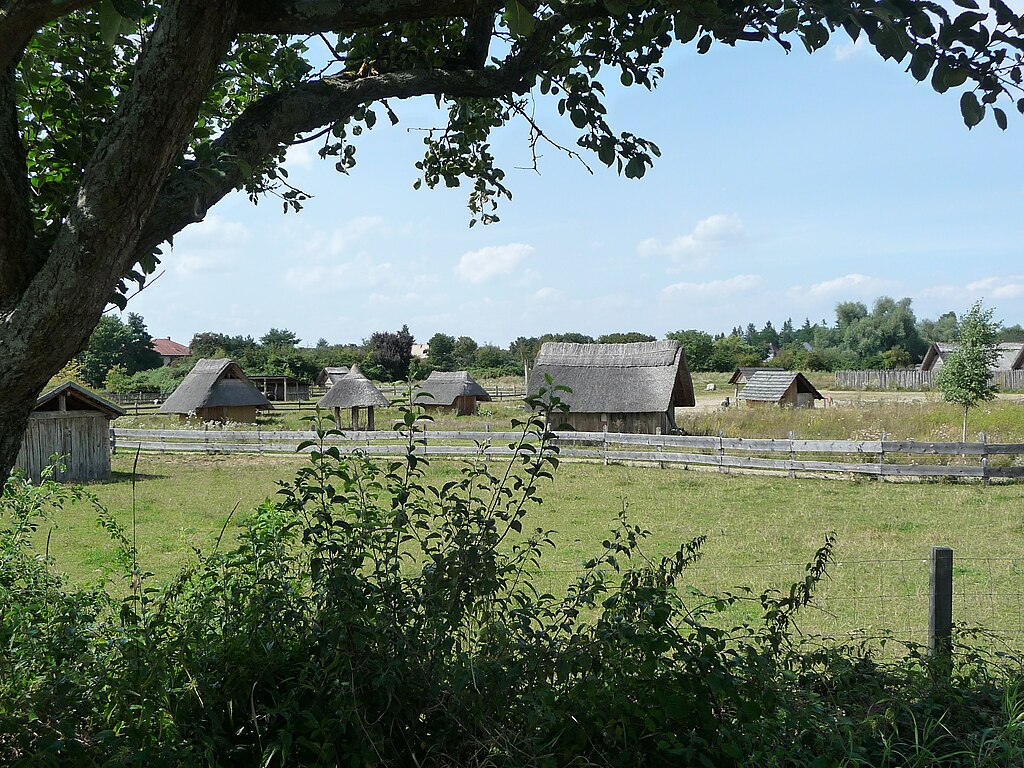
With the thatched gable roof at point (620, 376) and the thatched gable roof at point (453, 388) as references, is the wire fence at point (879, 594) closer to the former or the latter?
the thatched gable roof at point (620, 376)

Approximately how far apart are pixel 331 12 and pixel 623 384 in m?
24.9

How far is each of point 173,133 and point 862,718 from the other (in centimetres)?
321

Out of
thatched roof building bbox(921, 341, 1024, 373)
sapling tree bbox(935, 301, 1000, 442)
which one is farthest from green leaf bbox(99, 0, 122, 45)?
thatched roof building bbox(921, 341, 1024, 373)

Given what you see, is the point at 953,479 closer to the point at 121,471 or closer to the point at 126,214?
the point at 126,214

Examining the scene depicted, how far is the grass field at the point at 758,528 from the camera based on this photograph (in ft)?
23.0

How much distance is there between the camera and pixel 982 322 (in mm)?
20828

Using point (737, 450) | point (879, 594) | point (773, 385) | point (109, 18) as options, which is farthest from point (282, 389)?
point (109, 18)

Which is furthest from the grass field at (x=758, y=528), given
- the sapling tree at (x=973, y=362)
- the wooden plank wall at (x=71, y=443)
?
the sapling tree at (x=973, y=362)

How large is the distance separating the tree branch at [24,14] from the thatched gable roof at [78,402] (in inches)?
704

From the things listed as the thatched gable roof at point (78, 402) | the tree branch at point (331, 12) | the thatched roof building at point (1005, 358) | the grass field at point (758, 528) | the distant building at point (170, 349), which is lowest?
the grass field at point (758, 528)

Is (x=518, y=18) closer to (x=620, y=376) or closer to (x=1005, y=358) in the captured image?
(x=620, y=376)

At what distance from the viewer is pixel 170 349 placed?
95.2 m

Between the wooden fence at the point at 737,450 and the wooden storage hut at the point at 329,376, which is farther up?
the wooden storage hut at the point at 329,376

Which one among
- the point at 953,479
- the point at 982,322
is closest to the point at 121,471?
the point at 953,479
